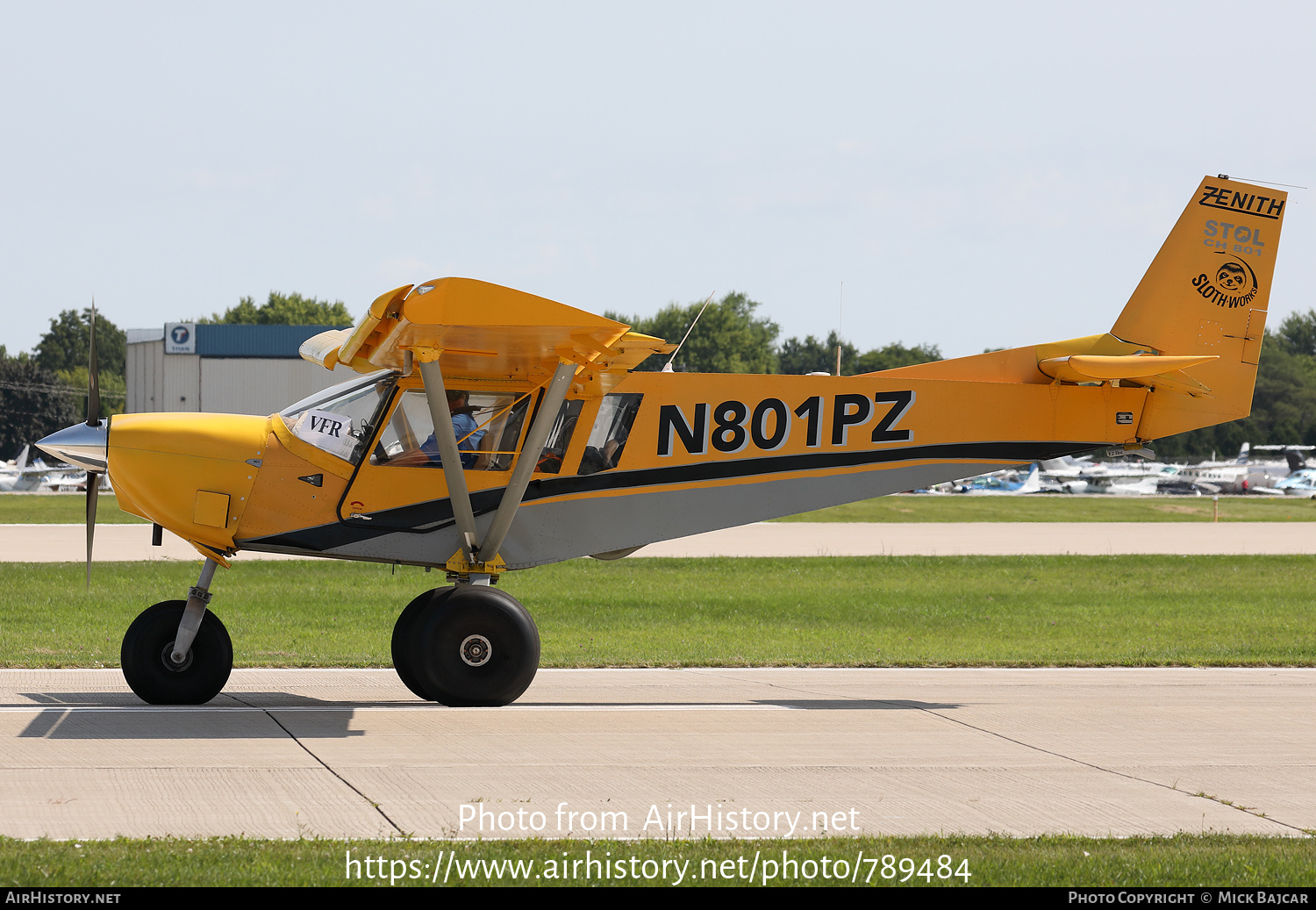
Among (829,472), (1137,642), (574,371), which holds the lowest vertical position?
(1137,642)

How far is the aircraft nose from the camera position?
8961 mm

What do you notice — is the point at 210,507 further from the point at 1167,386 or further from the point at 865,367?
the point at 865,367

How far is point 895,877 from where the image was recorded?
5.10 metres

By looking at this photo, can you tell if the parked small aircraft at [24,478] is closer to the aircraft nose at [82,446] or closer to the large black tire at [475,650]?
the aircraft nose at [82,446]

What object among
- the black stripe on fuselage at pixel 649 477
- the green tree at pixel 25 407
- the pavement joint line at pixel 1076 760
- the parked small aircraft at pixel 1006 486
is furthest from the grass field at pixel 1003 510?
the green tree at pixel 25 407

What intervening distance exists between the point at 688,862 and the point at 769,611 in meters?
12.2

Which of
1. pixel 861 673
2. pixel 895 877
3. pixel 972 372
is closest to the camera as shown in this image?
pixel 895 877

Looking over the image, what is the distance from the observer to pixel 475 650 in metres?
8.91

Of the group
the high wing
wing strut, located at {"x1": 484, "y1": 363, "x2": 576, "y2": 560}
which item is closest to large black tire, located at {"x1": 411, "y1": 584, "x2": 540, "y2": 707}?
wing strut, located at {"x1": 484, "y1": 363, "x2": 576, "y2": 560}

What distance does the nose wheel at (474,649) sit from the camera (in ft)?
29.0

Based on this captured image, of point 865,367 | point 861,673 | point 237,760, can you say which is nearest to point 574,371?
point 237,760

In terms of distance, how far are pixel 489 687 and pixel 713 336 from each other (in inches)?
4567

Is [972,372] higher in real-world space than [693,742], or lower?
higher

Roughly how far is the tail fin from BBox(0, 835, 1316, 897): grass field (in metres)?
5.75
